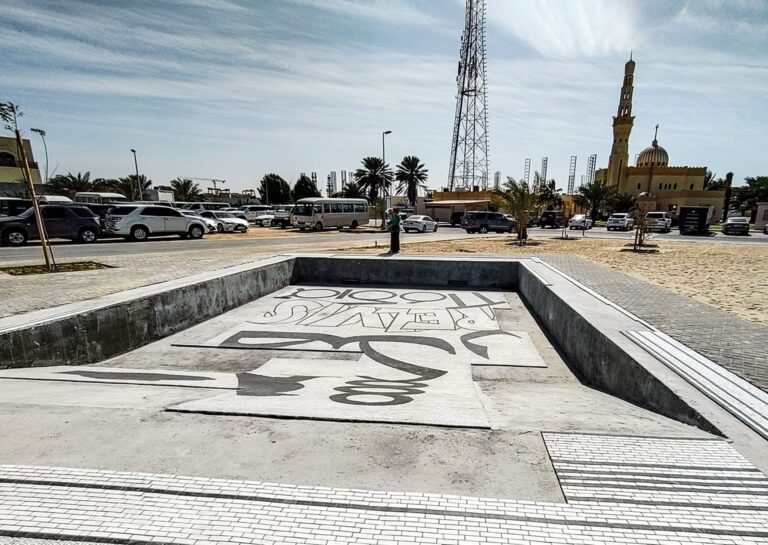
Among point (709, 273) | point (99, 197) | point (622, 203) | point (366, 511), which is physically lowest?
point (709, 273)

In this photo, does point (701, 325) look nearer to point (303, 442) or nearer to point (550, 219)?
point (303, 442)

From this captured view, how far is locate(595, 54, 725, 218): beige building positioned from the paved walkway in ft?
176

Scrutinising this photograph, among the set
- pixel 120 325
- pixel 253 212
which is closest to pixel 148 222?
pixel 120 325

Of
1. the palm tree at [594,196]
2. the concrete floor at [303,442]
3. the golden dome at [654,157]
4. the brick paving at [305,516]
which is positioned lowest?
the concrete floor at [303,442]

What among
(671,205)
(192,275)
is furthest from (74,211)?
(671,205)

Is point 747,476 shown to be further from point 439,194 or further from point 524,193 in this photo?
point 439,194

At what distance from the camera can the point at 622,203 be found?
53.2m

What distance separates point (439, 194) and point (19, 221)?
42.2m

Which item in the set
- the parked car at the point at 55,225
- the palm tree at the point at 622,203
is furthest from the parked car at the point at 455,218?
the parked car at the point at 55,225

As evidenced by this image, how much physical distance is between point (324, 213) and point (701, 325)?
2642cm

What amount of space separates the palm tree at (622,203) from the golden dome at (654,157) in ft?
48.3

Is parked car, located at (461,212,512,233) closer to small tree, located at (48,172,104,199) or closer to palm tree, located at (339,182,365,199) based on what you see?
palm tree, located at (339,182,365,199)

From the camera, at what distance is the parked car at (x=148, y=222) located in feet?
63.9

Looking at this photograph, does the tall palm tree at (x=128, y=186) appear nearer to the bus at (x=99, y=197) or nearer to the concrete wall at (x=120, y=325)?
the bus at (x=99, y=197)
